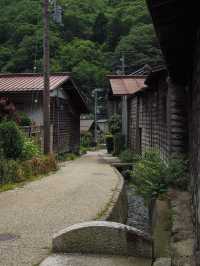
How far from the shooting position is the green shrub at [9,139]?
1509 centimetres

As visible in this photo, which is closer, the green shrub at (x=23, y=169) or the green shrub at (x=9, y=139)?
the green shrub at (x=23, y=169)

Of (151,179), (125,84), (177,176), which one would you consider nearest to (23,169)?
(151,179)

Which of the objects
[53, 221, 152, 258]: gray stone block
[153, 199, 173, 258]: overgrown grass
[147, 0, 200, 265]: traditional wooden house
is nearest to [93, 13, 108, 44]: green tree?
[147, 0, 200, 265]: traditional wooden house

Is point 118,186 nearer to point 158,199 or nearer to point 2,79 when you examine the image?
point 158,199

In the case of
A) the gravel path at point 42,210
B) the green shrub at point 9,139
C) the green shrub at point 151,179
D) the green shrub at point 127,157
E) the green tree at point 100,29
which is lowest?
the green shrub at point 127,157

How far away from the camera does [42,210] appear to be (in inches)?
363

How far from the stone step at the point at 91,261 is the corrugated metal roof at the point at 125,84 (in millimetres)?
20227

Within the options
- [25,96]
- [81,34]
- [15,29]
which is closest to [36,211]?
[25,96]

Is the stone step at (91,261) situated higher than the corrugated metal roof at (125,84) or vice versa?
the corrugated metal roof at (125,84)

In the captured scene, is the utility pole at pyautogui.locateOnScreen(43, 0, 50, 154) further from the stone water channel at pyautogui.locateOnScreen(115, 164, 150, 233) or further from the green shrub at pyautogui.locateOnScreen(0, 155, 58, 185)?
the stone water channel at pyautogui.locateOnScreen(115, 164, 150, 233)

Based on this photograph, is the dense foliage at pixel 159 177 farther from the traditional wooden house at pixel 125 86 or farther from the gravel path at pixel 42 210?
the traditional wooden house at pixel 125 86

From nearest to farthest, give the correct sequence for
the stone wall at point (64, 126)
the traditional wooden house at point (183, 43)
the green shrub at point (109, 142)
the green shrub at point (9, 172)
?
1. the traditional wooden house at point (183, 43)
2. the green shrub at point (9, 172)
3. the stone wall at point (64, 126)
4. the green shrub at point (109, 142)

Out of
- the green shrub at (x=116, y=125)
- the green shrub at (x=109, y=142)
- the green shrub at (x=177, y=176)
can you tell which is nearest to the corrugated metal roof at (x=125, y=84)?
the green shrub at (x=116, y=125)

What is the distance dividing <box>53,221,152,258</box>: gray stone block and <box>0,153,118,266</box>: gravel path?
32 cm
